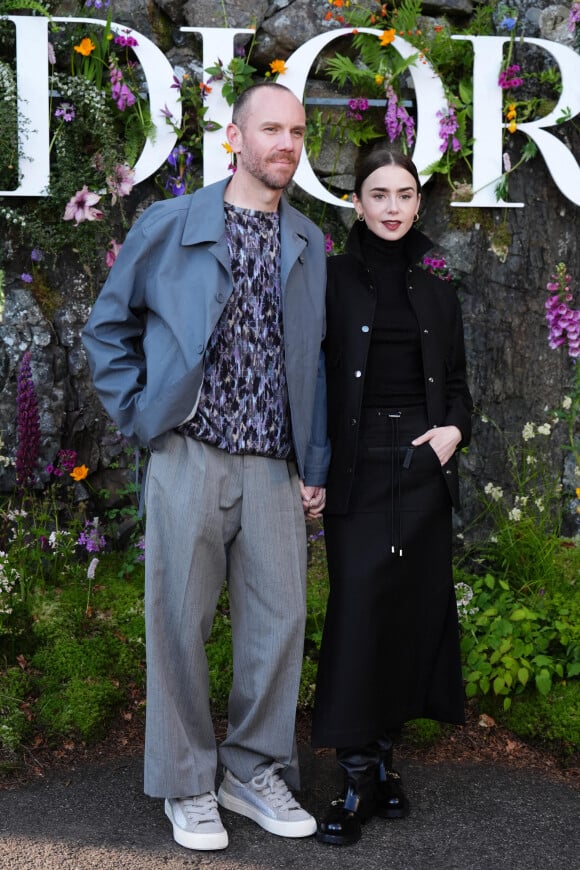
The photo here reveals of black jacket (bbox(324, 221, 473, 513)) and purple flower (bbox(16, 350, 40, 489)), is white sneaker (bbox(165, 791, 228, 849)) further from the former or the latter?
purple flower (bbox(16, 350, 40, 489))

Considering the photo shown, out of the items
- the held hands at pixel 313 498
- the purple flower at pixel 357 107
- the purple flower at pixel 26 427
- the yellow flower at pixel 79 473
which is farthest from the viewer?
the purple flower at pixel 357 107

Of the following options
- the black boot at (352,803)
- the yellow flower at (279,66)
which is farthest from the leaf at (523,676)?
the yellow flower at (279,66)

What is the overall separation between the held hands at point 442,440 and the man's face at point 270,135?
90cm

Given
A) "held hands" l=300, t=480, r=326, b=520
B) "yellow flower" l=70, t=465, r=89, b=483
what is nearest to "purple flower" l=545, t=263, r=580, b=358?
"held hands" l=300, t=480, r=326, b=520

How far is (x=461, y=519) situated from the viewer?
4973mm

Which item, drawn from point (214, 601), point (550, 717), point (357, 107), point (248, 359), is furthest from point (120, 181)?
point (550, 717)

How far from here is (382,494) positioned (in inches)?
123

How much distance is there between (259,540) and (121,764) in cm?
121

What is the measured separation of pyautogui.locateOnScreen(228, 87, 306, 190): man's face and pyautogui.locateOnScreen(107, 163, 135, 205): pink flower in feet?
5.75

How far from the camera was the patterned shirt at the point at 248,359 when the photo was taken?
300 centimetres

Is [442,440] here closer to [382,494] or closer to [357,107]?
[382,494]

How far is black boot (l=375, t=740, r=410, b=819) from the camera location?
3.22m

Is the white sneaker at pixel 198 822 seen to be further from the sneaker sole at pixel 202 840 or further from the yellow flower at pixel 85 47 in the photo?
the yellow flower at pixel 85 47

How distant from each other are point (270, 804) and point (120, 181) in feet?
9.52
